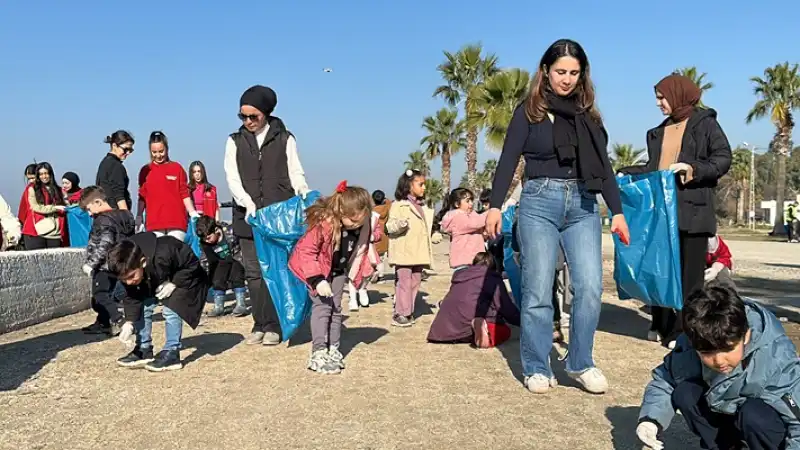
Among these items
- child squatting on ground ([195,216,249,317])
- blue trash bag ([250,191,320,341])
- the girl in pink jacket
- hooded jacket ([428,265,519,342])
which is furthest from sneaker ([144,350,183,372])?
the girl in pink jacket

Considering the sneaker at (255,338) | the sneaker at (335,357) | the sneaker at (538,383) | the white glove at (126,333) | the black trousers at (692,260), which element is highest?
the black trousers at (692,260)

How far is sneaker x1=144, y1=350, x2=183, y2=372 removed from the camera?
4887 mm

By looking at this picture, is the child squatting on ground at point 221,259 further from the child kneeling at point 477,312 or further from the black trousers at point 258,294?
the child kneeling at point 477,312

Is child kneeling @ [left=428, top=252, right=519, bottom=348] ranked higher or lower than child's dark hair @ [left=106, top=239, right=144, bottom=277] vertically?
lower

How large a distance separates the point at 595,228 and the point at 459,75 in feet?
115

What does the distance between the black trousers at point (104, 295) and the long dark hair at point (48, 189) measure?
6.93 feet

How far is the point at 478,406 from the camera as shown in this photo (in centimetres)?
386

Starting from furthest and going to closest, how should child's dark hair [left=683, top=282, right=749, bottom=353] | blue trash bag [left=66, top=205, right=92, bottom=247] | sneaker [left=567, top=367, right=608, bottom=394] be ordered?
blue trash bag [left=66, top=205, right=92, bottom=247] < sneaker [left=567, top=367, right=608, bottom=394] < child's dark hair [left=683, top=282, right=749, bottom=353]

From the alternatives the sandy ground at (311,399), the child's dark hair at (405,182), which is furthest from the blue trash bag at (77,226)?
the child's dark hair at (405,182)

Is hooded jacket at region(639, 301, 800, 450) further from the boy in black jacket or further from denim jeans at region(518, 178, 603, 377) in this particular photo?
the boy in black jacket

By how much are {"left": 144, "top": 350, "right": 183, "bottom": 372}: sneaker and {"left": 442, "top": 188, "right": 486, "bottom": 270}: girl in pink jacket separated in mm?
3014

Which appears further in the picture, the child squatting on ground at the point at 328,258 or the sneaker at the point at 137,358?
the sneaker at the point at 137,358

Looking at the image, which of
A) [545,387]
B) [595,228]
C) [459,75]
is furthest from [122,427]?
[459,75]

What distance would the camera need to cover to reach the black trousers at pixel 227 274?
7.12 m
